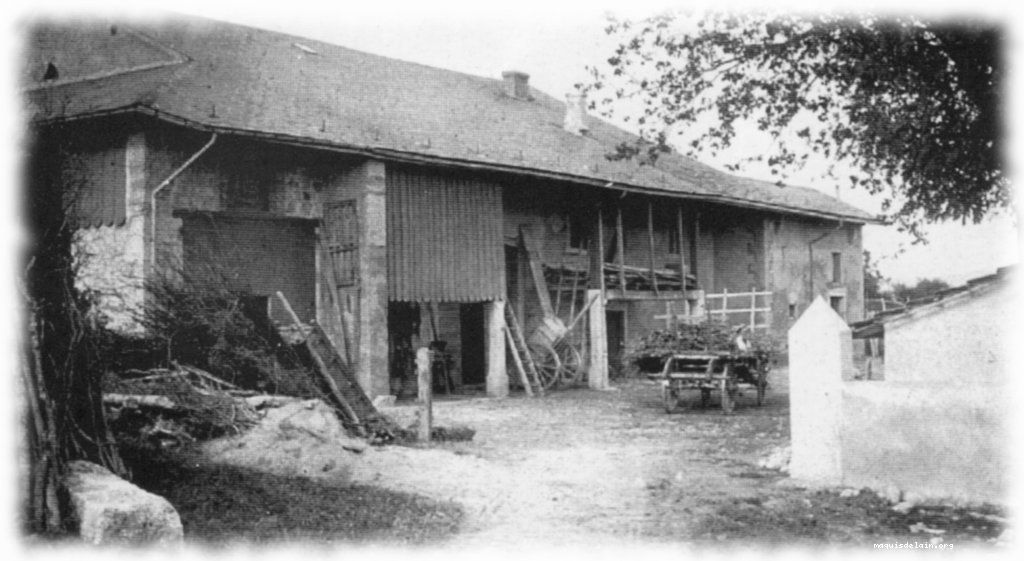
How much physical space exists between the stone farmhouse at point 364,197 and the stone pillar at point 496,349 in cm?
3

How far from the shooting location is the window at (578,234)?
2306 cm

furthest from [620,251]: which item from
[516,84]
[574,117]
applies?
[516,84]

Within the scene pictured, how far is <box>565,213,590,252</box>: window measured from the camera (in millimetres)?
23062

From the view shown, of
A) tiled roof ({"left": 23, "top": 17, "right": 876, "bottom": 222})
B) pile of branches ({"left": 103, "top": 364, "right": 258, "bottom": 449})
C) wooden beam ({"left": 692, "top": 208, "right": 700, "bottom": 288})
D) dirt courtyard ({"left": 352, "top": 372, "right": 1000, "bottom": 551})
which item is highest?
tiled roof ({"left": 23, "top": 17, "right": 876, "bottom": 222})

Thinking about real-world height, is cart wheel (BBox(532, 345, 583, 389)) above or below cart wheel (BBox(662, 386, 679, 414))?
above

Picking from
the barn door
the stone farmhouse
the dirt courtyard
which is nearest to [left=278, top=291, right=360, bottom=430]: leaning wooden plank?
the dirt courtyard

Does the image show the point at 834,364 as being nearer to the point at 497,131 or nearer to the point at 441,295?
the point at 441,295

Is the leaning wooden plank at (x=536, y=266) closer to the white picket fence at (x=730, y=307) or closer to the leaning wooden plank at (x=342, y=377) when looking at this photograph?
the white picket fence at (x=730, y=307)

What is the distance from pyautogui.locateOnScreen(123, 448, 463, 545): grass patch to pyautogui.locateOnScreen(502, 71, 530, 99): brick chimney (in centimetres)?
2072

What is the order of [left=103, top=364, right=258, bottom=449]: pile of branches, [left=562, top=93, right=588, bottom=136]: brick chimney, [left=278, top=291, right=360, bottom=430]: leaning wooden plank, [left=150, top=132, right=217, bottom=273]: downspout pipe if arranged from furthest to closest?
[left=562, top=93, right=588, bottom=136]: brick chimney
[left=150, top=132, right=217, bottom=273]: downspout pipe
[left=278, top=291, right=360, bottom=430]: leaning wooden plank
[left=103, top=364, right=258, bottom=449]: pile of branches

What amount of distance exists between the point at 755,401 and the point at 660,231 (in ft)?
29.1

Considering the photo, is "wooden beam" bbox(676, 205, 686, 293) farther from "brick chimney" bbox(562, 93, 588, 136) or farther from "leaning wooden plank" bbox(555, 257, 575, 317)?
"brick chimney" bbox(562, 93, 588, 136)

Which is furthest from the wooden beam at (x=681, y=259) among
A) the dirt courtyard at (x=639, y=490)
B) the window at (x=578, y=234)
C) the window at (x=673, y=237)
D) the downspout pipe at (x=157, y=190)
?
the downspout pipe at (x=157, y=190)

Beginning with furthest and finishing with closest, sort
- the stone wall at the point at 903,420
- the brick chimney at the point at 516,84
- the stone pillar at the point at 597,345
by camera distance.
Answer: the brick chimney at the point at 516,84
the stone pillar at the point at 597,345
the stone wall at the point at 903,420
